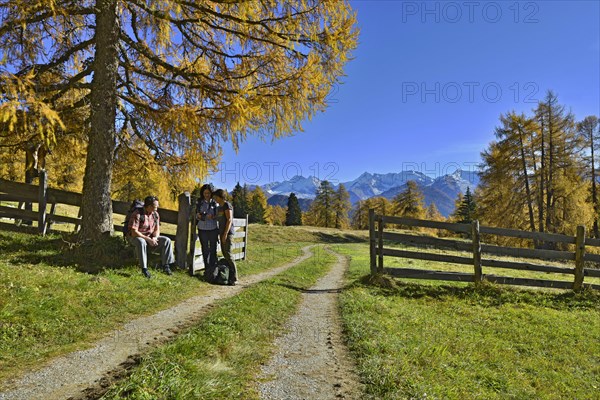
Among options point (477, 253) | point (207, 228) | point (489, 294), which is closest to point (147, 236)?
point (207, 228)

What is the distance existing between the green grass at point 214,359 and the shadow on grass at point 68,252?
3581 millimetres

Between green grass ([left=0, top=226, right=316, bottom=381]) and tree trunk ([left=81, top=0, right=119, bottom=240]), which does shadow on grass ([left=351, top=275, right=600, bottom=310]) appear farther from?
tree trunk ([left=81, top=0, right=119, bottom=240])

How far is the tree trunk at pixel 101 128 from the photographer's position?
8.65 m

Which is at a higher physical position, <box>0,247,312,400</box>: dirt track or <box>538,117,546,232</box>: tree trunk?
<box>538,117,546,232</box>: tree trunk

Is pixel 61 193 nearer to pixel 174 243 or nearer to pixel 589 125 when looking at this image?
pixel 174 243

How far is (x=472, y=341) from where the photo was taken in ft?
19.8

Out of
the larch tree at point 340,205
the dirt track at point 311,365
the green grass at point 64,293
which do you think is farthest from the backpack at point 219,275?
the larch tree at point 340,205

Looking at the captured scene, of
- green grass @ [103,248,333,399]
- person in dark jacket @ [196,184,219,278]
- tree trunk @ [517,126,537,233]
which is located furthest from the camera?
tree trunk @ [517,126,537,233]

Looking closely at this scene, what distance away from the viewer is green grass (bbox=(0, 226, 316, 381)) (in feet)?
13.7

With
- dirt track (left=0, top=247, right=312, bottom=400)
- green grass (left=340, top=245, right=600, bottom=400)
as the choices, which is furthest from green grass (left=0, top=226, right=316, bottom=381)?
green grass (left=340, top=245, right=600, bottom=400)

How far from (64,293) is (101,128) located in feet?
15.3

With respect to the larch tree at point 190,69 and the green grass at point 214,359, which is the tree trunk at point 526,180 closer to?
the larch tree at point 190,69

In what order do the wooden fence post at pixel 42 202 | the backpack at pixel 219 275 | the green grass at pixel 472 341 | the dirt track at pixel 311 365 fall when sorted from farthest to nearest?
the wooden fence post at pixel 42 202, the backpack at pixel 219 275, the green grass at pixel 472 341, the dirt track at pixel 311 365

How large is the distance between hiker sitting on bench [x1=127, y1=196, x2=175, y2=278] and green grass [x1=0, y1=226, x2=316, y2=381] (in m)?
0.42
